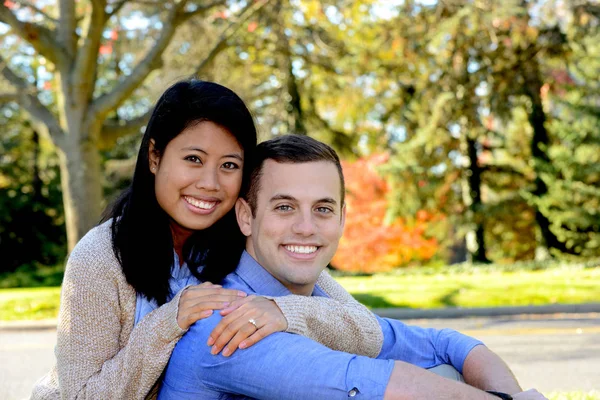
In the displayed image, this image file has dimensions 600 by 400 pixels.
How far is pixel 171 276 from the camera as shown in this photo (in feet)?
9.01

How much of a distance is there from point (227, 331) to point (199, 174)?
0.97 metres

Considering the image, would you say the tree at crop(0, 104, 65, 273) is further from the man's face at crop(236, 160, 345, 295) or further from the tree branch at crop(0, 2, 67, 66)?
the man's face at crop(236, 160, 345, 295)

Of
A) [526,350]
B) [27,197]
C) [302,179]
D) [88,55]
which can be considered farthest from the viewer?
[27,197]

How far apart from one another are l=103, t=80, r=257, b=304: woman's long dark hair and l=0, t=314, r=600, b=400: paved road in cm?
425

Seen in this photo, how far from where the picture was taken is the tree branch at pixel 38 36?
11094mm

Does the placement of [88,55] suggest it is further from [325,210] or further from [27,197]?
[27,197]

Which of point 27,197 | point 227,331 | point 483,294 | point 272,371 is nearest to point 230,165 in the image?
point 227,331

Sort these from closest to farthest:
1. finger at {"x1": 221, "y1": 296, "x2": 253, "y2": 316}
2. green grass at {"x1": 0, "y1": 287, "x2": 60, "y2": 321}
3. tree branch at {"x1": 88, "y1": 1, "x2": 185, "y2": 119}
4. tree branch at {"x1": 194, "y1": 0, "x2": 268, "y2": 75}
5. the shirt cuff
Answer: the shirt cuff, finger at {"x1": 221, "y1": 296, "x2": 253, "y2": 316}, green grass at {"x1": 0, "y1": 287, "x2": 60, "y2": 321}, tree branch at {"x1": 88, "y1": 1, "x2": 185, "y2": 119}, tree branch at {"x1": 194, "y1": 0, "x2": 268, "y2": 75}

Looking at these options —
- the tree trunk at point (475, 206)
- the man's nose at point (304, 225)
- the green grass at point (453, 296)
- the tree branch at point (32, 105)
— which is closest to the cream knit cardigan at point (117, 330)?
the man's nose at point (304, 225)

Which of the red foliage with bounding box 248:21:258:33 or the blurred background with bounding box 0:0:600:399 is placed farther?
the red foliage with bounding box 248:21:258:33

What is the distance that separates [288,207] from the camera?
2547 millimetres

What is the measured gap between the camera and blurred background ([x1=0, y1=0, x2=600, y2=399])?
12.1 meters

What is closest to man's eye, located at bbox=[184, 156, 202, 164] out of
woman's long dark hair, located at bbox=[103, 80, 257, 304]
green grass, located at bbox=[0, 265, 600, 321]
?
woman's long dark hair, located at bbox=[103, 80, 257, 304]

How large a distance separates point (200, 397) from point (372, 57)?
18.0m
